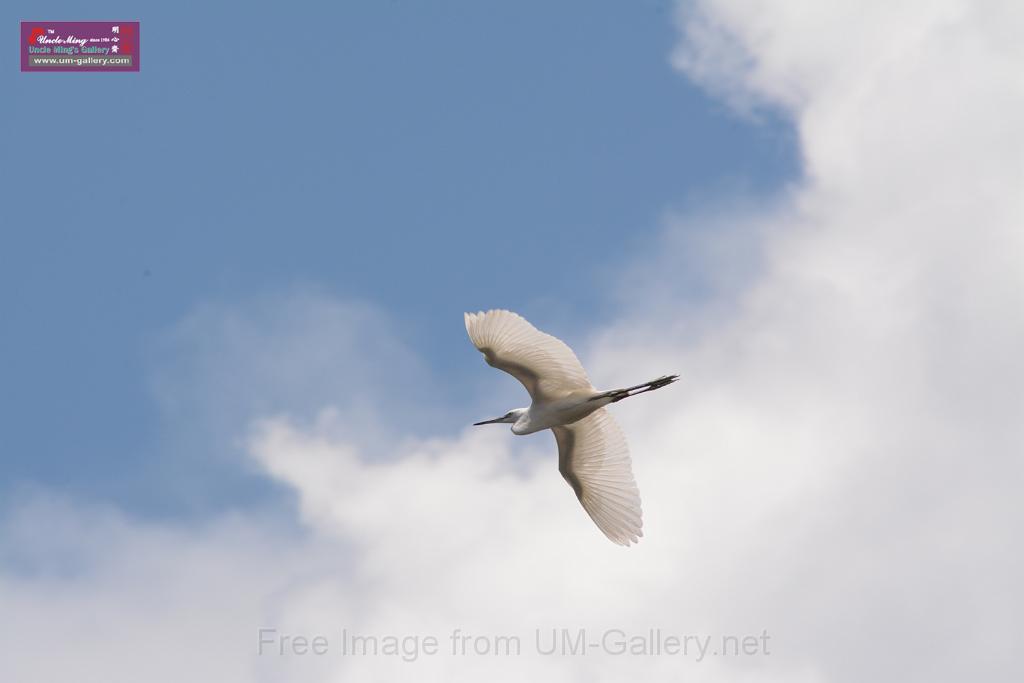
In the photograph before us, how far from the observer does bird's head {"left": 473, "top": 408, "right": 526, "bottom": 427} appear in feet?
75.6

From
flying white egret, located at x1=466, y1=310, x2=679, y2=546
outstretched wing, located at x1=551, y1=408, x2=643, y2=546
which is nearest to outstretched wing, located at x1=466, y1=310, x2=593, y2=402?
flying white egret, located at x1=466, y1=310, x2=679, y2=546

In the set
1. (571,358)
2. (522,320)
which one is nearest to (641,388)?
(571,358)

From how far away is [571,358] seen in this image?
2067cm

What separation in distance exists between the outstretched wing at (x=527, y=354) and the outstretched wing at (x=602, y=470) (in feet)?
4.60

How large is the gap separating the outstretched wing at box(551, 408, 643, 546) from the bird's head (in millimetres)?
760

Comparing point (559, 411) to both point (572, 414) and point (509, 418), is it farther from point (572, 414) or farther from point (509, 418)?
point (509, 418)

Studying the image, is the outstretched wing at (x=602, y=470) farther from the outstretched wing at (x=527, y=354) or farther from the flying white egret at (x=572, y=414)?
the outstretched wing at (x=527, y=354)

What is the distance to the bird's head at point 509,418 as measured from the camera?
75.6 feet

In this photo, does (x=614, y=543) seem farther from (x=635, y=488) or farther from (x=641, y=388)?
(x=641, y=388)

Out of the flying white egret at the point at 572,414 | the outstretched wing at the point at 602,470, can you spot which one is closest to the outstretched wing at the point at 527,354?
the flying white egret at the point at 572,414

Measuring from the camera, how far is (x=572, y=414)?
21.7 m

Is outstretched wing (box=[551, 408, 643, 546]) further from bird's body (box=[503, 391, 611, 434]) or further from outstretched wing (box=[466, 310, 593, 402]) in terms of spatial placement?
outstretched wing (box=[466, 310, 593, 402])

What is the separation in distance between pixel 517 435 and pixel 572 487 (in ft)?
4.90

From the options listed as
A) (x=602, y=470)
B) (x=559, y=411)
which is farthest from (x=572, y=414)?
(x=602, y=470)
